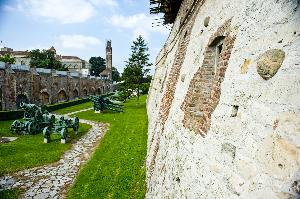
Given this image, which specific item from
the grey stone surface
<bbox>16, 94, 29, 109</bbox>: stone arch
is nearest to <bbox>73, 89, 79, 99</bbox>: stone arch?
<bbox>16, 94, 29, 109</bbox>: stone arch

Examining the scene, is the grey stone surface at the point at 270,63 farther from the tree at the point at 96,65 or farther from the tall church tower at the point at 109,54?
the tree at the point at 96,65

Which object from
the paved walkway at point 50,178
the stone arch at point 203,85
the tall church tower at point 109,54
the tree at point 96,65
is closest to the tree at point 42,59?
the tall church tower at point 109,54

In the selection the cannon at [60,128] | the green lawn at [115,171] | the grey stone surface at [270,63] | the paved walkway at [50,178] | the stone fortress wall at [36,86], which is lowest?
the paved walkway at [50,178]

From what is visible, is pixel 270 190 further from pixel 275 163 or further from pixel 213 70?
pixel 213 70

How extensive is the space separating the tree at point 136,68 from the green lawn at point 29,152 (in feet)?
48.1

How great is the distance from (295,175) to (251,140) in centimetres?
61

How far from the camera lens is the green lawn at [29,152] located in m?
10.2

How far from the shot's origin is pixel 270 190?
2.23 metres

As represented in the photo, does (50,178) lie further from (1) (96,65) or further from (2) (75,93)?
(1) (96,65)

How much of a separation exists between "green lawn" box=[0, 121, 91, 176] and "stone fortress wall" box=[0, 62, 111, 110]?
47.3ft

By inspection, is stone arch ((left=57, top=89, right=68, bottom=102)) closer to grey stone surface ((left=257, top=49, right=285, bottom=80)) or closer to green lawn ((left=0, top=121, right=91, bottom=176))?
green lawn ((left=0, top=121, right=91, bottom=176))

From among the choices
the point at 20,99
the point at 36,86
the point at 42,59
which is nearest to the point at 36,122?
the point at 20,99

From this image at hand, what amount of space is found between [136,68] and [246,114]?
89.9ft

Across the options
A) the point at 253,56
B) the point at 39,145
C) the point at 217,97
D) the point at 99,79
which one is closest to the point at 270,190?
the point at 253,56
